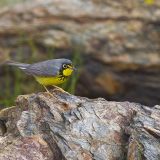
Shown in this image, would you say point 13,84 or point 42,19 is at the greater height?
point 42,19

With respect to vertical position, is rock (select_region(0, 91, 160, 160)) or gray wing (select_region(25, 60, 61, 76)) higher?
gray wing (select_region(25, 60, 61, 76))

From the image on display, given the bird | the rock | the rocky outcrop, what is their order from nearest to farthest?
the rock, the bird, the rocky outcrop

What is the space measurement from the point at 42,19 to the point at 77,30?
0.78 metres

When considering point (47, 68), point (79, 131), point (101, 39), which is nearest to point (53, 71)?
point (47, 68)

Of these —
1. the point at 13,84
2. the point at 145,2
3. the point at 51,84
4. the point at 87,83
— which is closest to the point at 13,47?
the point at 13,84

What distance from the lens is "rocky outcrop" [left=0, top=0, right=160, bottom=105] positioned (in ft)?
38.8

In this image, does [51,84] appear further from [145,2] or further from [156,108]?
[145,2]

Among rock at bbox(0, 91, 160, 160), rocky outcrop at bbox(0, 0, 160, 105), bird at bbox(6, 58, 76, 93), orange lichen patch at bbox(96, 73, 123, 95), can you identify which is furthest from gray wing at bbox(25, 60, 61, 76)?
orange lichen patch at bbox(96, 73, 123, 95)

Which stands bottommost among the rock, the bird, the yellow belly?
the rock

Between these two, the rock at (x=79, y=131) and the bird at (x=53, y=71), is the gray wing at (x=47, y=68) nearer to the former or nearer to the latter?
the bird at (x=53, y=71)

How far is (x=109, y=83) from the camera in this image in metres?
12.0

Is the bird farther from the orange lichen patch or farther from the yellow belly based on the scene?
the orange lichen patch

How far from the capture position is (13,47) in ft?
39.5

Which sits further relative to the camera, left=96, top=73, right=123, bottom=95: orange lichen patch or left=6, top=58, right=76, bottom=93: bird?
left=96, top=73, right=123, bottom=95: orange lichen patch
